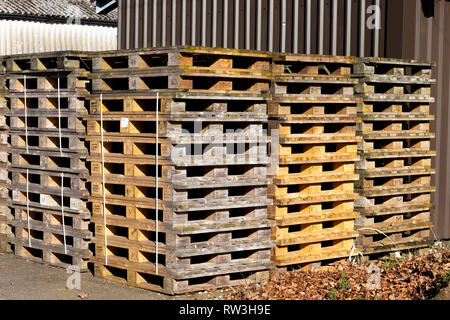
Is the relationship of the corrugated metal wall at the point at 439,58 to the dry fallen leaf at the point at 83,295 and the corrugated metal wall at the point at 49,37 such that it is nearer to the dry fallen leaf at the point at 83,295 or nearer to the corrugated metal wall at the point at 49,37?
the dry fallen leaf at the point at 83,295

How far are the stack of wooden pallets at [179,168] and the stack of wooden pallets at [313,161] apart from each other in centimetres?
23

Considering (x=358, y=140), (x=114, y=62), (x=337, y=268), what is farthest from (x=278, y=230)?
(x=114, y=62)

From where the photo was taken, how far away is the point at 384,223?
998cm

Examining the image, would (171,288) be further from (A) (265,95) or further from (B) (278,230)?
(A) (265,95)

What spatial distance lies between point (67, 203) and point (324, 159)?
3.34 metres

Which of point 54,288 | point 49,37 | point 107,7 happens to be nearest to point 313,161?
point 54,288

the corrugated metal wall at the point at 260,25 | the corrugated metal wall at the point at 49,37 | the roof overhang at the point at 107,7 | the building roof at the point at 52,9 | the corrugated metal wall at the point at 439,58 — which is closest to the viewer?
the corrugated metal wall at the point at 439,58

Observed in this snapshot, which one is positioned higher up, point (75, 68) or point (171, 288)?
A: point (75, 68)

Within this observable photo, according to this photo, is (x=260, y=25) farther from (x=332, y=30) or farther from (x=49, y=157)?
(x=49, y=157)

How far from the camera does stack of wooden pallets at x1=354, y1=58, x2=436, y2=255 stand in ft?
31.8

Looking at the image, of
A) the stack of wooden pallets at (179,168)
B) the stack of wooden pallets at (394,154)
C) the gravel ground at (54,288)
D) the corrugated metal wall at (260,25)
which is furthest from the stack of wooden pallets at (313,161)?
the corrugated metal wall at (260,25)

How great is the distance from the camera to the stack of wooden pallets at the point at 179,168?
788 cm

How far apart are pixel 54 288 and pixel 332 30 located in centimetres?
624
